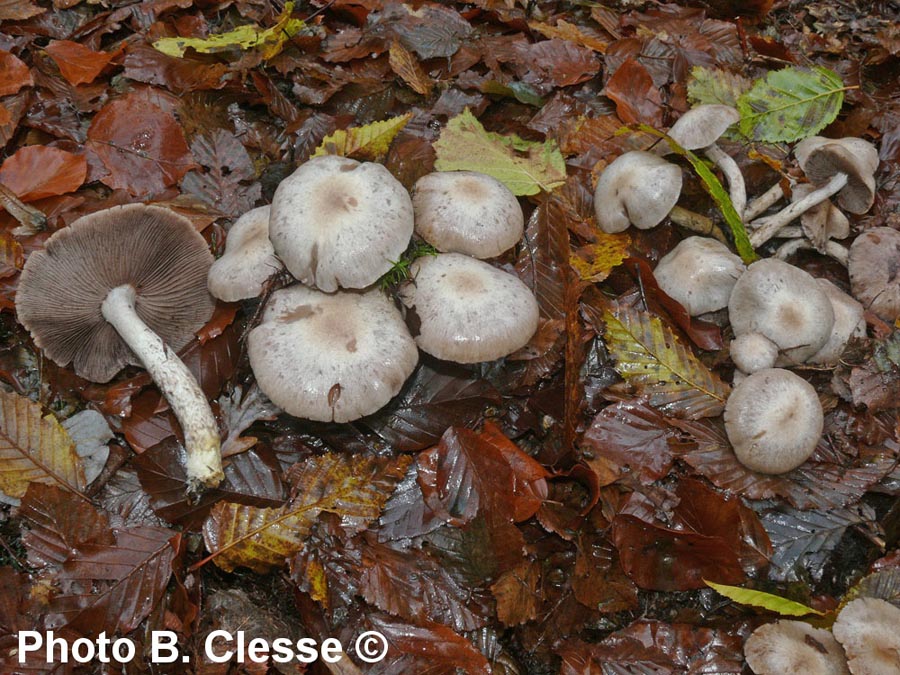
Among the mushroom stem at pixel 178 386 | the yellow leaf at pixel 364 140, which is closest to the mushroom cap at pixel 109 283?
the mushroom stem at pixel 178 386

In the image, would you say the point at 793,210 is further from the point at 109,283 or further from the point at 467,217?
the point at 109,283

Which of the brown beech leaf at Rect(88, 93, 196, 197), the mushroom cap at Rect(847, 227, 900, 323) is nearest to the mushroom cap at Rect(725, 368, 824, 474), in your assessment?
the mushroom cap at Rect(847, 227, 900, 323)

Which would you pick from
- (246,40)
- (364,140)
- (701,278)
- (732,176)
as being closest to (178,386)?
(364,140)

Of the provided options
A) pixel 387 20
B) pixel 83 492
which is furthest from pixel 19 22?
pixel 83 492

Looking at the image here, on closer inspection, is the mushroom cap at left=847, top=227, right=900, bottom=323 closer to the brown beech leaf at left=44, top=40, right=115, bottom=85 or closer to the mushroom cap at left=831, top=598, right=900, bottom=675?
the mushroom cap at left=831, top=598, right=900, bottom=675

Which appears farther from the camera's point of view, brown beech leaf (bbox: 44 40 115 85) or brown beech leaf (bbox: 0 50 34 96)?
brown beech leaf (bbox: 44 40 115 85)

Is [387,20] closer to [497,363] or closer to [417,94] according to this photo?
[417,94]

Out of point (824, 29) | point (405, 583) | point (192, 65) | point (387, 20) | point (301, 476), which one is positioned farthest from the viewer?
point (824, 29)
